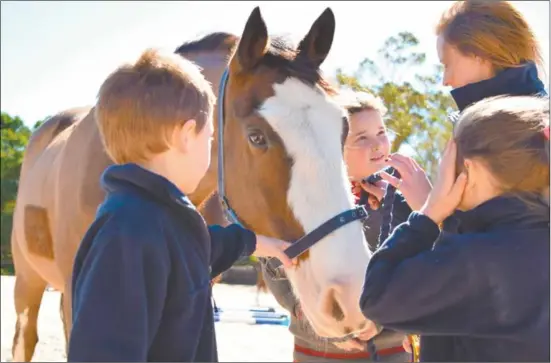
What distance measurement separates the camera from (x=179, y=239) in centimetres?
144

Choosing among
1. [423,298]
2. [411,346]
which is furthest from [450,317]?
[411,346]

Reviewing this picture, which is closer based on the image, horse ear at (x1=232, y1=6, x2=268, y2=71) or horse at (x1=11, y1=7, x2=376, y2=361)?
horse at (x1=11, y1=7, x2=376, y2=361)

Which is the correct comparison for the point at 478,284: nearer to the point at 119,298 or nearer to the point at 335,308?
the point at 335,308

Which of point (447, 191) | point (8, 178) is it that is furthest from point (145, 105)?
point (8, 178)

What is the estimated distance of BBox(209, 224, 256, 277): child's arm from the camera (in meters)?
1.81

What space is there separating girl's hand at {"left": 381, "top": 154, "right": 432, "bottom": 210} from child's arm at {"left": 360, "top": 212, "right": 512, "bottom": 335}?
0.26 m

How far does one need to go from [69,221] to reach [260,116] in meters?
1.48

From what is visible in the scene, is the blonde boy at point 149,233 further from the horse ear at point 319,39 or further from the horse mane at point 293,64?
the horse ear at point 319,39

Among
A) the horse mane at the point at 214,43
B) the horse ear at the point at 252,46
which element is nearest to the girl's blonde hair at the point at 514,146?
the horse ear at the point at 252,46

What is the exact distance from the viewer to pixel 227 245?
6.11 ft

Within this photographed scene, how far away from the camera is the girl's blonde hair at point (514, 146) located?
1485 millimetres

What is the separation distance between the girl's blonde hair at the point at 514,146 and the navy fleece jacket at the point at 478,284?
0.05 metres

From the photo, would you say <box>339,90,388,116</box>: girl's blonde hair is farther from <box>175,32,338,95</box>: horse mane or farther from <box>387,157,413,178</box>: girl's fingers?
<box>387,157,413,178</box>: girl's fingers

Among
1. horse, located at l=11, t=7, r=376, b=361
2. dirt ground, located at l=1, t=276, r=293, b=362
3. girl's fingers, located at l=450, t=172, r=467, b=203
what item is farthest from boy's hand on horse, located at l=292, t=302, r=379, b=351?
dirt ground, located at l=1, t=276, r=293, b=362
